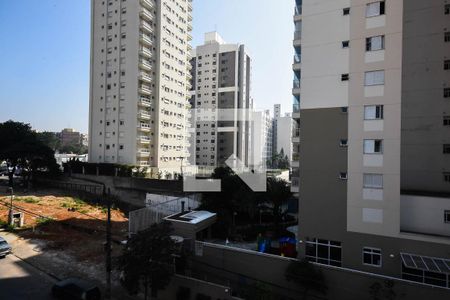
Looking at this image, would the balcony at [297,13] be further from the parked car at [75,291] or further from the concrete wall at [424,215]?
the parked car at [75,291]

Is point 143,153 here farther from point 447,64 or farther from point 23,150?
point 447,64

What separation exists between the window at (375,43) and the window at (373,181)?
7836mm

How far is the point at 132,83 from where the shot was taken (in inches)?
1984

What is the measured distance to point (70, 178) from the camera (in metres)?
49.3

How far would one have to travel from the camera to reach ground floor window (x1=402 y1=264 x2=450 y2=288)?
1580cm

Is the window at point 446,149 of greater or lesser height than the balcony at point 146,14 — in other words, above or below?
below

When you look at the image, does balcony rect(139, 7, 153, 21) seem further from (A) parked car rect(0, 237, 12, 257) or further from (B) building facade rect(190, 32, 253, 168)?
(A) parked car rect(0, 237, 12, 257)

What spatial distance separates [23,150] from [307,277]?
1926 inches

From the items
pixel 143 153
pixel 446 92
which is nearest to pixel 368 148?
pixel 446 92

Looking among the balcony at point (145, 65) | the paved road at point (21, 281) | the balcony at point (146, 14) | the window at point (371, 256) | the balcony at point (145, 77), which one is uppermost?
the balcony at point (146, 14)

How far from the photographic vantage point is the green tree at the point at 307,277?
53.3 feet

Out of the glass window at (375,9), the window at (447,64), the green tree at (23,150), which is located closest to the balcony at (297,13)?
the glass window at (375,9)

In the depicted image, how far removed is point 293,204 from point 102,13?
4923 cm

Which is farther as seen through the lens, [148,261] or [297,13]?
[297,13]
